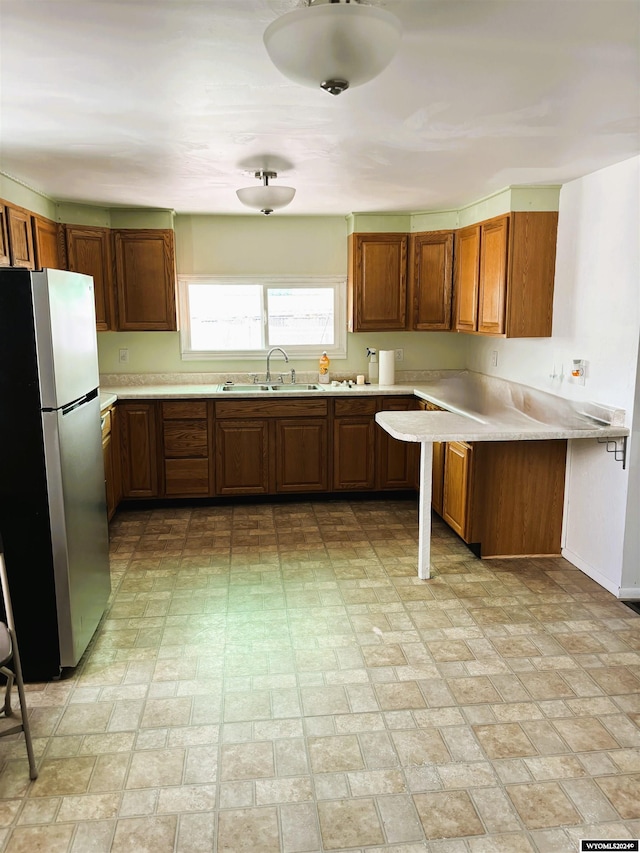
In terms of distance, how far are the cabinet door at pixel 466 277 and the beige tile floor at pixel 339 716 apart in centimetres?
190

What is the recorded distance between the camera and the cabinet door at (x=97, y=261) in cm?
471

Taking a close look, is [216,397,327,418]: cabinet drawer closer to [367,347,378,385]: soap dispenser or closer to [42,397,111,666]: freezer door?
[367,347,378,385]: soap dispenser

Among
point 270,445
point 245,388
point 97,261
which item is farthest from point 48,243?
point 270,445

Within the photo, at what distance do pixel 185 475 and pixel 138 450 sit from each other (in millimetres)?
399

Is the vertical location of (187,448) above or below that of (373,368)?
below

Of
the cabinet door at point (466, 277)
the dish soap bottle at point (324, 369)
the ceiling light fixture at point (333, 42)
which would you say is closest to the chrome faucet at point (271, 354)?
the dish soap bottle at point (324, 369)

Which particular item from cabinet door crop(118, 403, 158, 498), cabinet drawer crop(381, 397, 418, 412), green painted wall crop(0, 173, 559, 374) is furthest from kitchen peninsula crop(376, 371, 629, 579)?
cabinet door crop(118, 403, 158, 498)

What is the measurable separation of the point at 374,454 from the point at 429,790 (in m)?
3.22

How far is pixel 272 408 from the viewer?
4.97 metres

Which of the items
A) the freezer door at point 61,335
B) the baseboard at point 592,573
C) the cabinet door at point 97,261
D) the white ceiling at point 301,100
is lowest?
the baseboard at point 592,573

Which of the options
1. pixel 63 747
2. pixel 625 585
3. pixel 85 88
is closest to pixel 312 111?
pixel 85 88

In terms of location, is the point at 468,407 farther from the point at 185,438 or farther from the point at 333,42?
the point at 333,42

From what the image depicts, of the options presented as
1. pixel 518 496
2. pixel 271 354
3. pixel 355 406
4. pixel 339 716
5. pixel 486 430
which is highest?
pixel 271 354

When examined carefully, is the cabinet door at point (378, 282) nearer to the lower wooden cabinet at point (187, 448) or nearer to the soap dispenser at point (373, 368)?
the soap dispenser at point (373, 368)
